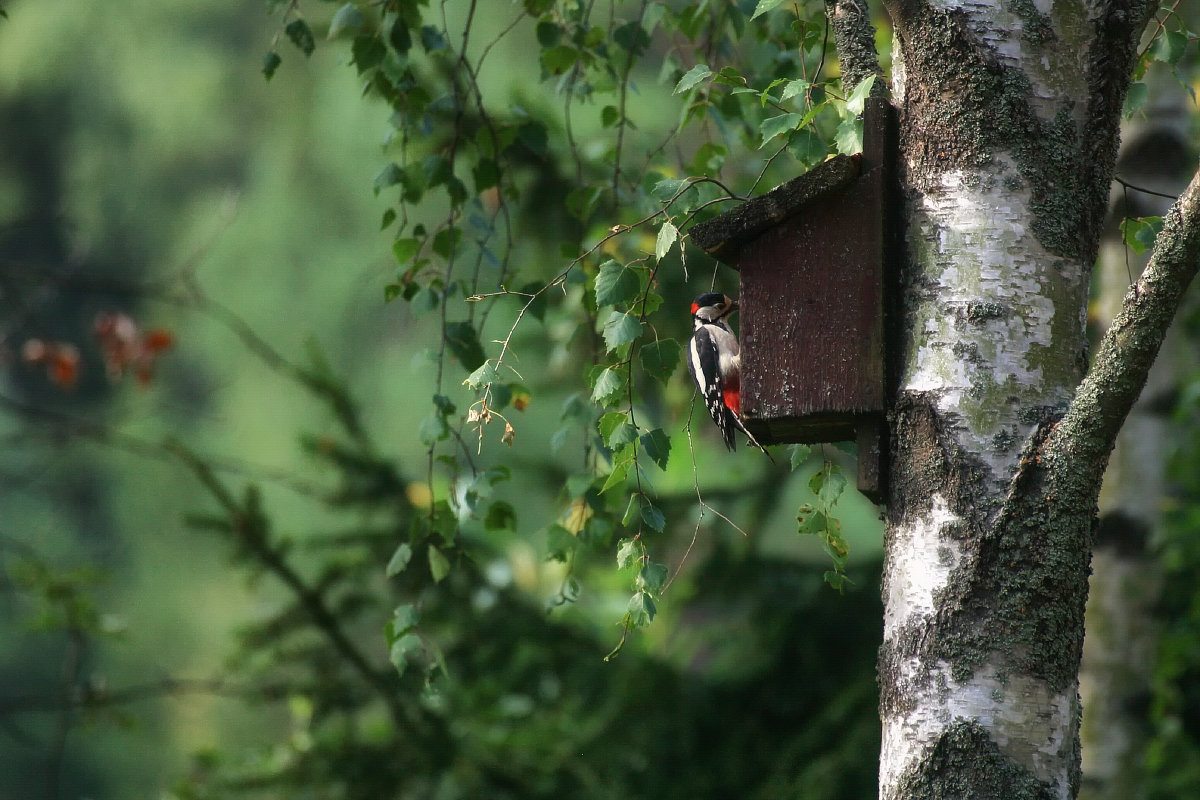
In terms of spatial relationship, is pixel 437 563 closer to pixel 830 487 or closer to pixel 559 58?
pixel 830 487

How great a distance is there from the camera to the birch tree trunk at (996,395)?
125 cm

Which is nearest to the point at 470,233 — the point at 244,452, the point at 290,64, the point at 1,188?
the point at 244,452

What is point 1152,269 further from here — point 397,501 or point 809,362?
point 397,501

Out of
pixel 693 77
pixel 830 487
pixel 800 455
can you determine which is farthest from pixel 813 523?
pixel 693 77

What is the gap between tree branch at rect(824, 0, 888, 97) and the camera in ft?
5.11

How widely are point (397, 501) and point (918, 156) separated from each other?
226cm

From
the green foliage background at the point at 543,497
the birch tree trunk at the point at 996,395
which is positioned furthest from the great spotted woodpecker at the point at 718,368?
the birch tree trunk at the point at 996,395

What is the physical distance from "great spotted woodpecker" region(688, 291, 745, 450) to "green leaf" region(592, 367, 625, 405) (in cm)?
62

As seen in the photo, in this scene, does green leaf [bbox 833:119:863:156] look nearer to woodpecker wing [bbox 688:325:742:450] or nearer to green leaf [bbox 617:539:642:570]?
green leaf [bbox 617:539:642:570]

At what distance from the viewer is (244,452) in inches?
398

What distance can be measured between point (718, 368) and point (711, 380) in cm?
5

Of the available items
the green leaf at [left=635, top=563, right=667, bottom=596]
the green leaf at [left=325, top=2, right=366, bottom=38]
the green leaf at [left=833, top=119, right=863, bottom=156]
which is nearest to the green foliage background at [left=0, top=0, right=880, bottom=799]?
the green leaf at [left=635, top=563, right=667, bottom=596]

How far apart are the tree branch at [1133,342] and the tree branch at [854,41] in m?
0.47

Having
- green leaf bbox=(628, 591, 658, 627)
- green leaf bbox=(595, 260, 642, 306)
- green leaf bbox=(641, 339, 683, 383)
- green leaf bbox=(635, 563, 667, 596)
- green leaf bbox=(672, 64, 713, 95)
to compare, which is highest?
green leaf bbox=(672, 64, 713, 95)
